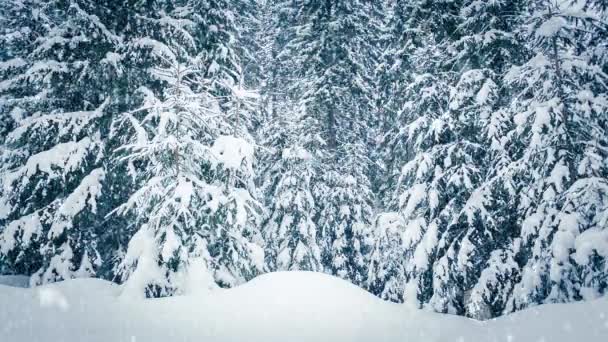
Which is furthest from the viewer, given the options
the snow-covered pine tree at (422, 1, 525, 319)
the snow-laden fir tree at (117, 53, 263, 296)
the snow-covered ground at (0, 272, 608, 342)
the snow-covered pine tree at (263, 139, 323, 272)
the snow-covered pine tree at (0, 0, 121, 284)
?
the snow-covered pine tree at (263, 139, 323, 272)

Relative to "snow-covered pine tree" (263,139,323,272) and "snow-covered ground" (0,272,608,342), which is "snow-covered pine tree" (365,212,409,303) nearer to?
"snow-covered pine tree" (263,139,323,272)

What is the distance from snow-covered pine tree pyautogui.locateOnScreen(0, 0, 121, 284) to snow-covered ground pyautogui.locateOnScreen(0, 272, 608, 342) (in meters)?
4.73

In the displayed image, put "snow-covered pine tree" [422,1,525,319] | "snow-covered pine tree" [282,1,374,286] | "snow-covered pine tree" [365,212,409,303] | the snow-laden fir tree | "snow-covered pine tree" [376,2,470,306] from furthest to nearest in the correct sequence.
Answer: "snow-covered pine tree" [282,1,374,286] < "snow-covered pine tree" [365,212,409,303] < "snow-covered pine tree" [376,2,470,306] < "snow-covered pine tree" [422,1,525,319] < the snow-laden fir tree

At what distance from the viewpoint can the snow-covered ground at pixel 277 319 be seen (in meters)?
4.89

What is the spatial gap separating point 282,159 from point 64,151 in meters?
8.36

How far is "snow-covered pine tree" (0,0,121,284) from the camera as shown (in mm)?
10648

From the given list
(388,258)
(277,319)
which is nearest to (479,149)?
(388,258)

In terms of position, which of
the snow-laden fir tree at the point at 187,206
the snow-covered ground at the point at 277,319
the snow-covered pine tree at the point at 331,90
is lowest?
the snow-covered ground at the point at 277,319

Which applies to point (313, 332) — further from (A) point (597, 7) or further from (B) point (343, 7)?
(B) point (343, 7)

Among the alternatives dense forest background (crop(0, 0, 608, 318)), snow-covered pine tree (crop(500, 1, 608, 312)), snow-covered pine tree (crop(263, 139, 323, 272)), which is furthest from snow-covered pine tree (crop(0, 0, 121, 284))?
snow-covered pine tree (crop(500, 1, 608, 312))

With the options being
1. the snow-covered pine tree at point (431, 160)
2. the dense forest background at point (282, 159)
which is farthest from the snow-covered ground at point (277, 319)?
the snow-covered pine tree at point (431, 160)

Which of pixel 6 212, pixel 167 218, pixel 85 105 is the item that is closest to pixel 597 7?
pixel 167 218

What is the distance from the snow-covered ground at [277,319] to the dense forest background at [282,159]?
1843 millimetres

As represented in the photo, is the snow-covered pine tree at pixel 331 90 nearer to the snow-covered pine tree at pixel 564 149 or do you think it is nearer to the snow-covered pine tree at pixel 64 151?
the snow-covered pine tree at pixel 564 149
